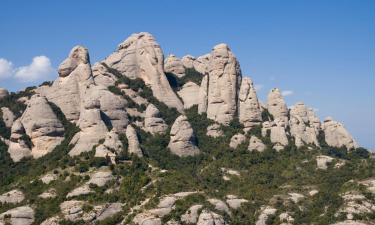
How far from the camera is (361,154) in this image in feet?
438

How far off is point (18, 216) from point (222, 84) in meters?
52.7

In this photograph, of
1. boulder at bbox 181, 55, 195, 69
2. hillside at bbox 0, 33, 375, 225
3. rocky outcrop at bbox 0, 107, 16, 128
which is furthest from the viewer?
boulder at bbox 181, 55, 195, 69

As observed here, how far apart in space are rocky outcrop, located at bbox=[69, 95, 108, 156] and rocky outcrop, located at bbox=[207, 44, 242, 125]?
89.1 ft

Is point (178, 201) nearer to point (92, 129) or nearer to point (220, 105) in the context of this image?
point (92, 129)

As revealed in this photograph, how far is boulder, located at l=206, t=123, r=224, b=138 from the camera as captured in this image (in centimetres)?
12988

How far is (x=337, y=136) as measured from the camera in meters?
138

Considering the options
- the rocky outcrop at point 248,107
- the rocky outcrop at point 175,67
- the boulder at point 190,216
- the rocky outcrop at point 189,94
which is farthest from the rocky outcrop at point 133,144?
the rocky outcrop at point 175,67

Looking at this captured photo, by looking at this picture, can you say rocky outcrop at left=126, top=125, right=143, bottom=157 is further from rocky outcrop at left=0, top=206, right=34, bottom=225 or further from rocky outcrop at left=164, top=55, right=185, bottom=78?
rocky outcrop at left=164, top=55, right=185, bottom=78

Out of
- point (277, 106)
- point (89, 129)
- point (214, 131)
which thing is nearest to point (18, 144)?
point (89, 129)

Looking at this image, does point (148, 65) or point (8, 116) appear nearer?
point (8, 116)

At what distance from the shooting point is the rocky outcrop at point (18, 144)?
119m

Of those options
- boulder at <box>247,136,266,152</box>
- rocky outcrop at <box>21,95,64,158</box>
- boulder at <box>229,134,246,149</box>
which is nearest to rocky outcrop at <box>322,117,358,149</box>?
boulder at <box>247,136,266,152</box>

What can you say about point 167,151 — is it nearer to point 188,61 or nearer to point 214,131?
point 214,131

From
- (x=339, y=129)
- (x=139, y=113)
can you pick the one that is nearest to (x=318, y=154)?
(x=339, y=129)
